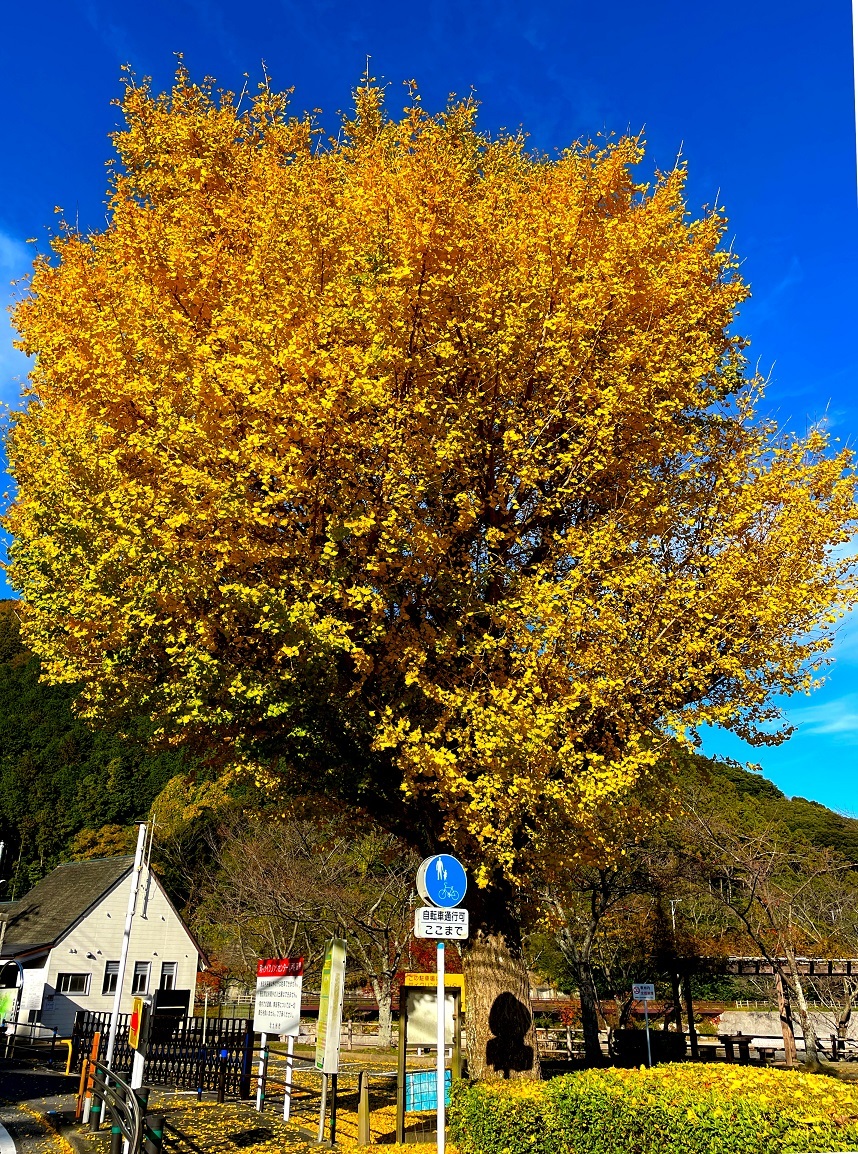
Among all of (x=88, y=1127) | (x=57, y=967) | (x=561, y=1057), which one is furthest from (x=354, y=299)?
(x=57, y=967)

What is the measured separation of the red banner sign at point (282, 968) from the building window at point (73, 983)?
2225 cm

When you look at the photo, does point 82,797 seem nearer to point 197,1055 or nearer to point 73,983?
point 73,983

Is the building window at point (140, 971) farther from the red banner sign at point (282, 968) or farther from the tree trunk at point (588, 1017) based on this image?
the red banner sign at point (282, 968)

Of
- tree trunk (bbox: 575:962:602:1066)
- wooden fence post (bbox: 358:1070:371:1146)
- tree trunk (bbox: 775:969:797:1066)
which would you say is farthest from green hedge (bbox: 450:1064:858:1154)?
tree trunk (bbox: 575:962:602:1066)

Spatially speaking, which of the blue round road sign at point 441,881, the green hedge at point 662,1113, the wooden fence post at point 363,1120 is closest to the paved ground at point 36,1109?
the wooden fence post at point 363,1120

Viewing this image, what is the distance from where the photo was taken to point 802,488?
959 centimetres

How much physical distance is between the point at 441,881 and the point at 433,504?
4.96 metres

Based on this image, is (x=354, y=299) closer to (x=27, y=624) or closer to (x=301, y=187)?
(x=301, y=187)

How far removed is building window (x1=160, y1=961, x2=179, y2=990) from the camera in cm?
3109

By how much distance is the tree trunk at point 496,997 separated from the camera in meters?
9.55

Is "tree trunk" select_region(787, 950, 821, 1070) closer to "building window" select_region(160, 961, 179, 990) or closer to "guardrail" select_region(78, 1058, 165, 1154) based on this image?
"guardrail" select_region(78, 1058, 165, 1154)

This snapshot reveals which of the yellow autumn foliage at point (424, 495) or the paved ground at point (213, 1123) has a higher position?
the yellow autumn foliage at point (424, 495)

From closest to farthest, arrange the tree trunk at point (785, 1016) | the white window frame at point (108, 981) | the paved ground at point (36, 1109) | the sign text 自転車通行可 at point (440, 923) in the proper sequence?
the sign text 自転車通行可 at point (440, 923), the paved ground at point (36, 1109), the tree trunk at point (785, 1016), the white window frame at point (108, 981)

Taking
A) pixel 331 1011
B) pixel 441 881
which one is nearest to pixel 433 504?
pixel 441 881
